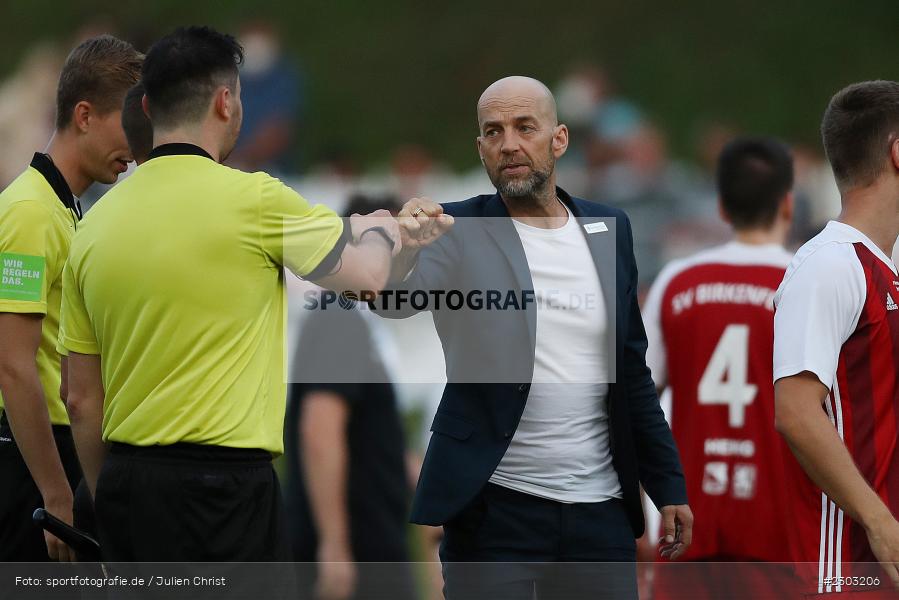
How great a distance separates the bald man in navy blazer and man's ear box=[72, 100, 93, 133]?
1.08 m

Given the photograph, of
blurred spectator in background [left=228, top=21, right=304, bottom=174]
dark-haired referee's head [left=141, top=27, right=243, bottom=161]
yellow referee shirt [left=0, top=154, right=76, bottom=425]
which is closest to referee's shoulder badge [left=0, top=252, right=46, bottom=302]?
yellow referee shirt [left=0, top=154, right=76, bottom=425]

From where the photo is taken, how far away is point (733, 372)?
4.51m

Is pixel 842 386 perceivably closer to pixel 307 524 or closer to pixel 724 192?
pixel 724 192

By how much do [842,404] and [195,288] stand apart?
5.20 feet

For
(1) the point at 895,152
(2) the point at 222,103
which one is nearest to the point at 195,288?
(2) the point at 222,103

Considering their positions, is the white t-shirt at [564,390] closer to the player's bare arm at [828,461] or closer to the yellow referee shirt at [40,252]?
the player's bare arm at [828,461]

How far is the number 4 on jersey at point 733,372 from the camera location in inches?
178

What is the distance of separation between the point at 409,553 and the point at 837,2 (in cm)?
876

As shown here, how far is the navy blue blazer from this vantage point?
10.9ft

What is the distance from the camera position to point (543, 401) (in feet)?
11.1

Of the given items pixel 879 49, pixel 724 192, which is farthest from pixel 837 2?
pixel 724 192

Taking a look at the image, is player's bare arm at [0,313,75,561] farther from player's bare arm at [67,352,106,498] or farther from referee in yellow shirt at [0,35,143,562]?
player's bare arm at [67,352,106,498]

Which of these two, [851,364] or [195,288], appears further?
[851,364]

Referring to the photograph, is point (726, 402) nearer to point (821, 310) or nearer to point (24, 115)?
point (821, 310)
